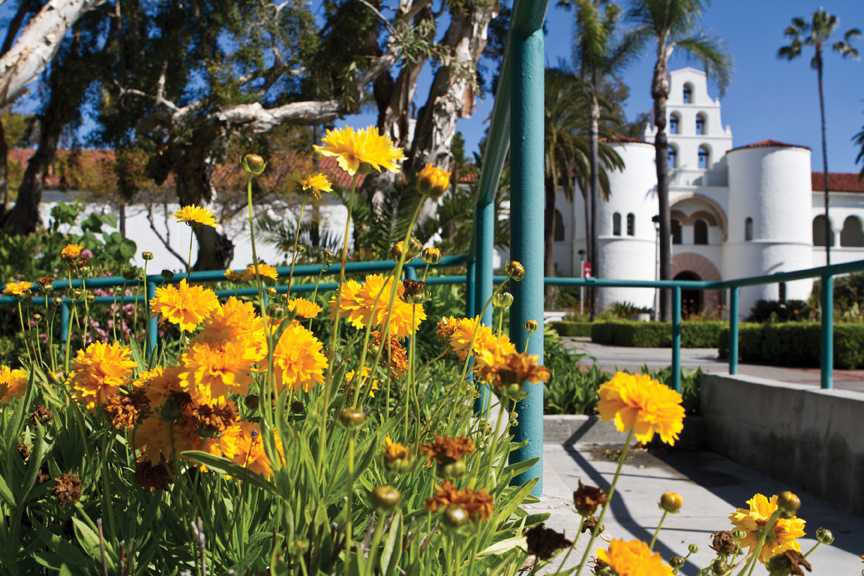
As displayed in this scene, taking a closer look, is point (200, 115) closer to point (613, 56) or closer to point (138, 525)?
point (138, 525)

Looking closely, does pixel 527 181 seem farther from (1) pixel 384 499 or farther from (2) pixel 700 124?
(2) pixel 700 124

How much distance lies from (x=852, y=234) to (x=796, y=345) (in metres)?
34.9

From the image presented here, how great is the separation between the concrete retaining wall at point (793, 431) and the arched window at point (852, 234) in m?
45.4

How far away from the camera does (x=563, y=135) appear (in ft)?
98.2

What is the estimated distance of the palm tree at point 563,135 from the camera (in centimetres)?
2805

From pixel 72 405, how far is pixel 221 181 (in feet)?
78.6

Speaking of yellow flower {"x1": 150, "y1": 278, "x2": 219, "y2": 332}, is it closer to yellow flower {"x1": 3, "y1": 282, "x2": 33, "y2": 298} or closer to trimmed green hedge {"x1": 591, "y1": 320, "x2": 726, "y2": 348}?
yellow flower {"x1": 3, "y1": 282, "x2": 33, "y2": 298}

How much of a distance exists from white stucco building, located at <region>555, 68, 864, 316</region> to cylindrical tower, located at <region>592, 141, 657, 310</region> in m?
0.05

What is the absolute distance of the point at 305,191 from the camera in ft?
4.27

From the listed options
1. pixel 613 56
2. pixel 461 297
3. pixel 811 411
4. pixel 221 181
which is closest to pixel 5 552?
pixel 811 411

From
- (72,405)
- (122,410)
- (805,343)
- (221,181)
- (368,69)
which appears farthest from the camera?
(221,181)

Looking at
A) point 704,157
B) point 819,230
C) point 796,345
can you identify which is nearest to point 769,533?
point 796,345

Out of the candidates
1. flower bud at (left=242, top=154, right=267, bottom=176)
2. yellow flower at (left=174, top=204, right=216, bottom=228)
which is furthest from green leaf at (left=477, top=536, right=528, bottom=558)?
yellow flower at (left=174, top=204, right=216, bottom=228)

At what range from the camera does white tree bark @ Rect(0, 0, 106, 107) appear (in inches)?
349
